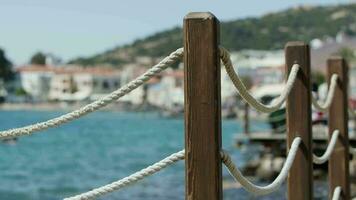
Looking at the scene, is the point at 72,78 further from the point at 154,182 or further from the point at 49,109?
the point at 154,182

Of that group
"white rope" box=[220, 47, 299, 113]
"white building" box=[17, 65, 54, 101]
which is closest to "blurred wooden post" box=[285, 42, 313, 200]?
"white rope" box=[220, 47, 299, 113]

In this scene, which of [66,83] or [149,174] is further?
[66,83]

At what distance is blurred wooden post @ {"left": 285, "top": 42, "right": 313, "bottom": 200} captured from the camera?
15.8ft

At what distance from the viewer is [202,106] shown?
3.29 meters

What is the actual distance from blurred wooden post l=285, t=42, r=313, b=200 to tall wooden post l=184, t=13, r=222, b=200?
159 centimetres

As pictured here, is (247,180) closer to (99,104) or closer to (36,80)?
(99,104)

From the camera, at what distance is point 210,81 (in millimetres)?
3270

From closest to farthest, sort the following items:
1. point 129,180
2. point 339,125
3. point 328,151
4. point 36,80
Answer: point 129,180 → point 328,151 → point 339,125 → point 36,80

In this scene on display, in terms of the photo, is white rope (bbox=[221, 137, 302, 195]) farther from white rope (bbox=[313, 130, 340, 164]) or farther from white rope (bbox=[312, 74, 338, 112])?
white rope (bbox=[312, 74, 338, 112])

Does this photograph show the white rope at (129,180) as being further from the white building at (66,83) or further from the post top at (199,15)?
the white building at (66,83)

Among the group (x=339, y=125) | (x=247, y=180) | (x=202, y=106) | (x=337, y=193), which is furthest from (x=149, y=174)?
(x=339, y=125)

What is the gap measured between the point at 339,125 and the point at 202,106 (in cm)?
311

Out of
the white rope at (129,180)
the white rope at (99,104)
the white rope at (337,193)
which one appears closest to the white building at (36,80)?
the white rope at (337,193)

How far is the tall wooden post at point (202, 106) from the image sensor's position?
3.27m
